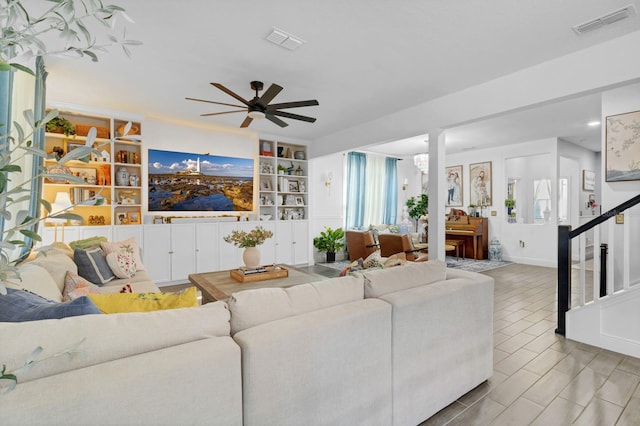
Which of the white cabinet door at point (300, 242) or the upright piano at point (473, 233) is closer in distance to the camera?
the white cabinet door at point (300, 242)

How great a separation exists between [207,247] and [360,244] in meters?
2.92

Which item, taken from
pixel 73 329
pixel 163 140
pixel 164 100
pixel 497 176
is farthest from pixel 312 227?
pixel 73 329

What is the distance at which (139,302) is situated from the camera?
1464mm

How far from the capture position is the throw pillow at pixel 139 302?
57.1 inches

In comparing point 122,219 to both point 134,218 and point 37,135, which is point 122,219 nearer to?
point 134,218

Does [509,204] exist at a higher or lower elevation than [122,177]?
lower

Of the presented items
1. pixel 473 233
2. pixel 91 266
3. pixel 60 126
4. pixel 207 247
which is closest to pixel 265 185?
pixel 207 247

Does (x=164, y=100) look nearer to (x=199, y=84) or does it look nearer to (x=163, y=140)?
(x=199, y=84)

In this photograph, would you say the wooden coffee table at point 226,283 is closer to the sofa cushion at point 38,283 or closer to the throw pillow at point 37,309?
the sofa cushion at point 38,283

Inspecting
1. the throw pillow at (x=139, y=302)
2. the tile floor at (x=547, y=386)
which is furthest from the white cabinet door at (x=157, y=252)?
the tile floor at (x=547, y=386)

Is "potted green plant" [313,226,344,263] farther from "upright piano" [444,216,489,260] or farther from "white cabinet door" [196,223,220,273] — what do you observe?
"upright piano" [444,216,489,260]

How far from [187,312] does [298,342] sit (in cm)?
48

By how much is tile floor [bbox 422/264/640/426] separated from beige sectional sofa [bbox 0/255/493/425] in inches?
5.5

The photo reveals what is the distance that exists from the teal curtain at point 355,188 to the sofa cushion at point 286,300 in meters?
5.95
